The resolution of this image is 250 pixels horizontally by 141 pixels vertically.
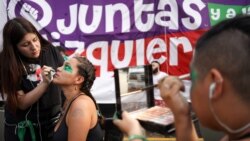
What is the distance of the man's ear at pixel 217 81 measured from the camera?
2.99ft

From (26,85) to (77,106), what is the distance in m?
0.58

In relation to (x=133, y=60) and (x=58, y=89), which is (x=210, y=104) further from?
(x=133, y=60)

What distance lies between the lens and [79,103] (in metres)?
1.96

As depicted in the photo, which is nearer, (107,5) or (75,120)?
(75,120)

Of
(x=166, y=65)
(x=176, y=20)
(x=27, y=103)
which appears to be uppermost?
(x=176, y=20)

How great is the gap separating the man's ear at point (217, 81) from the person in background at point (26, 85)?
150 centimetres

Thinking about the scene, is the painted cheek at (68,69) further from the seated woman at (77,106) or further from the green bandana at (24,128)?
the green bandana at (24,128)

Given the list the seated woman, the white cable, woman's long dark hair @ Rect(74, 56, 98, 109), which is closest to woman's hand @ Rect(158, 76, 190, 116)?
the white cable

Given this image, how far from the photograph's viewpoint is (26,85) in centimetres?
235

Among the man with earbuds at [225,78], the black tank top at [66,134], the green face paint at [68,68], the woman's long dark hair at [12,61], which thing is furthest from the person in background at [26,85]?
the man with earbuds at [225,78]

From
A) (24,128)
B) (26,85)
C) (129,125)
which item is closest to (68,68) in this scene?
(26,85)

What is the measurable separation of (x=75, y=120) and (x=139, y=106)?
710 mm

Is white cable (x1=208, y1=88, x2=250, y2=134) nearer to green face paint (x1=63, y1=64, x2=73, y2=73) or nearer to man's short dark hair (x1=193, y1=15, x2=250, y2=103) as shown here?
man's short dark hair (x1=193, y1=15, x2=250, y2=103)

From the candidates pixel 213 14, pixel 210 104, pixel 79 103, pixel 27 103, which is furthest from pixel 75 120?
pixel 213 14
